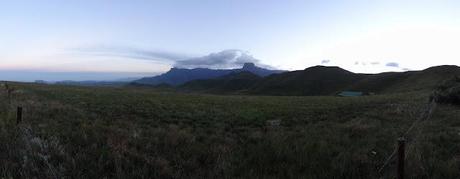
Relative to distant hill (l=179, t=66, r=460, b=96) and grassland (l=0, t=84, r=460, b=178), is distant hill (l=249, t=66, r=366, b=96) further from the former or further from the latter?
grassland (l=0, t=84, r=460, b=178)

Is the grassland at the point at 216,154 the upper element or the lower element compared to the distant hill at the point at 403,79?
lower

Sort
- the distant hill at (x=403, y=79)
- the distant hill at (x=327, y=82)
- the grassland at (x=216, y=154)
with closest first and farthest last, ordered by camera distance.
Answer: the grassland at (x=216, y=154) < the distant hill at (x=403, y=79) < the distant hill at (x=327, y=82)

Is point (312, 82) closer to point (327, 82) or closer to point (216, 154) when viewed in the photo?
point (327, 82)

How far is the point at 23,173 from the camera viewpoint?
6.09 m

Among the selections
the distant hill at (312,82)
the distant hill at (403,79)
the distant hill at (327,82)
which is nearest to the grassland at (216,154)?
the distant hill at (403,79)

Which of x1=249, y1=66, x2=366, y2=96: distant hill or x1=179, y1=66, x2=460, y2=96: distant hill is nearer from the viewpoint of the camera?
x1=179, y1=66, x2=460, y2=96: distant hill

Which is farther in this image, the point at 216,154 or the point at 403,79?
the point at 403,79

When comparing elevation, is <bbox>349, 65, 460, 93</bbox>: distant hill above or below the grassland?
above

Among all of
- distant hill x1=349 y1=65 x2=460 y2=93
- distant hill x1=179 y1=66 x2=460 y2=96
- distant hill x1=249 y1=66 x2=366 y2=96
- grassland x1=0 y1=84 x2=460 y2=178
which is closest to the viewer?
grassland x1=0 y1=84 x2=460 y2=178

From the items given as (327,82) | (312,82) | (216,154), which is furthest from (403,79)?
(216,154)

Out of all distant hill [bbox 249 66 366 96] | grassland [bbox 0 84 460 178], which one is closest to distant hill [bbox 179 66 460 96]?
distant hill [bbox 249 66 366 96]

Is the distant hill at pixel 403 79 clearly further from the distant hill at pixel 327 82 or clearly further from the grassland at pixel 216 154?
the grassland at pixel 216 154

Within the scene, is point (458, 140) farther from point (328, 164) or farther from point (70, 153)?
point (70, 153)

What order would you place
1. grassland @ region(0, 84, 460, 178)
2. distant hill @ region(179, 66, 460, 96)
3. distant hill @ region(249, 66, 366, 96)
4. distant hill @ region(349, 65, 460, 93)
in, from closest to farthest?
1. grassland @ region(0, 84, 460, 178)
2. distant hill @ region(349, 65, 460, 93)
3. distant hill @ region(179, 66, 460, 96)
4. distant hill @ region(249, 66, 366, 96)
